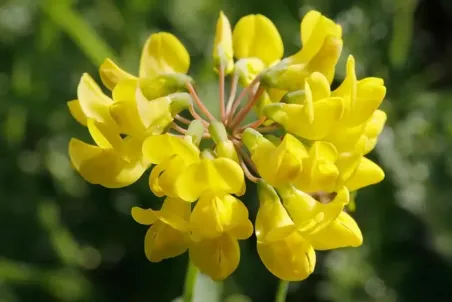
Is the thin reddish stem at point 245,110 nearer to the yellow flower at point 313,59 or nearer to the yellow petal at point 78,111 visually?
the yellow flower at point 313,59

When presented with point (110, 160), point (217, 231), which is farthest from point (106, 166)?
point (217, 231)

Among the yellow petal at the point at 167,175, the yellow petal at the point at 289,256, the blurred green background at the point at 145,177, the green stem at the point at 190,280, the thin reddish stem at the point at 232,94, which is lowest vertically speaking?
the blurred green background at the point at 145,177

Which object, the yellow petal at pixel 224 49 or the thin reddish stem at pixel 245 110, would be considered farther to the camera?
the yellow petal at pixel 224 49

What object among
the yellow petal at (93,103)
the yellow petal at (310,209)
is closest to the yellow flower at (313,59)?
the yellow petal at (310,209)

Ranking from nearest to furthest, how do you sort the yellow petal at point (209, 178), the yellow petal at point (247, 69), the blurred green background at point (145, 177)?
the yellow petal at point (209, 178) → the yellow petal at point (247, 69) → the blurred green background at point (145, 177)

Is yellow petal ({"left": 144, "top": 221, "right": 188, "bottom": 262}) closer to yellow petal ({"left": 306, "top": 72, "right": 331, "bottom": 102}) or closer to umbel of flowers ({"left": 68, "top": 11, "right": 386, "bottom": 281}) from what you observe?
umbel of flowers ({"left": 68, "top": 11, "right": 386, "bottom": 281})

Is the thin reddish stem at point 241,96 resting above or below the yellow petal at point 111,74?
below

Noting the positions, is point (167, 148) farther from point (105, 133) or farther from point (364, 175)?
point (364, 175)

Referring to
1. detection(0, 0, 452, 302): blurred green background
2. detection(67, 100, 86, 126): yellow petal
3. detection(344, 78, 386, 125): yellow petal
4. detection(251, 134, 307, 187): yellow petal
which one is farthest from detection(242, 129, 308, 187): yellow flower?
detection(0, 0, 452, 302): blurred green background
